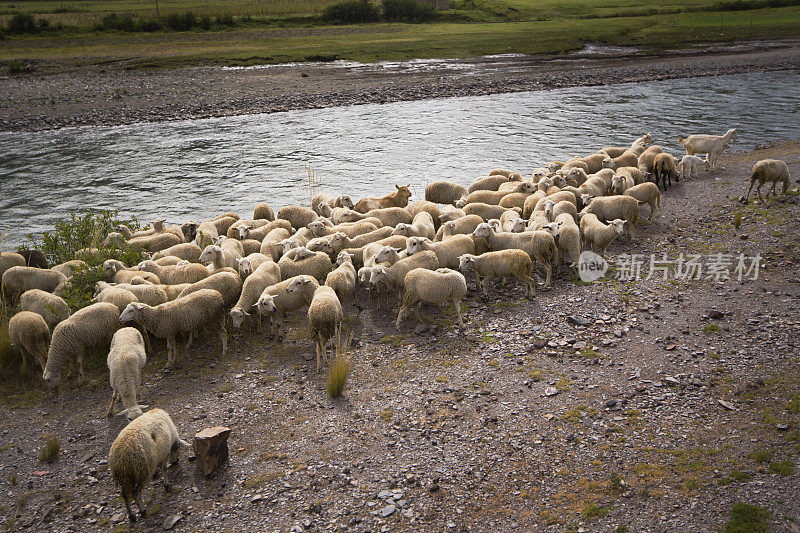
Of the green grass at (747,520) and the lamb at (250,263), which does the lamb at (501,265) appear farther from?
the green grass at (747,520)

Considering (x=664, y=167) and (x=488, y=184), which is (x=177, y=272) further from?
(x=664, y=167)

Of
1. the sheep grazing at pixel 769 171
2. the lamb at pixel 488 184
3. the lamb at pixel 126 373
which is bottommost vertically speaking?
the lamb at pixel 126 373

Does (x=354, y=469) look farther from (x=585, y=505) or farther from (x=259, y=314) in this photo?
(x=259, y=314)

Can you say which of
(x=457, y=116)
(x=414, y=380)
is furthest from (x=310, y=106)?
(x=414, y=380)

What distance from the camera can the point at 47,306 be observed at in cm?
1207

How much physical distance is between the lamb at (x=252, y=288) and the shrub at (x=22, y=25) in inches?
2723

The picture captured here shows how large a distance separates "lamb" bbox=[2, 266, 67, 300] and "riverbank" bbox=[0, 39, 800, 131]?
80.3 ft

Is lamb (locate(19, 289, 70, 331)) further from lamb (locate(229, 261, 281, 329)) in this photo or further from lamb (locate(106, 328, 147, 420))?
lamb (locate(229, 261, 281, 329))

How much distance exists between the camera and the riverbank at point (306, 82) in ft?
123

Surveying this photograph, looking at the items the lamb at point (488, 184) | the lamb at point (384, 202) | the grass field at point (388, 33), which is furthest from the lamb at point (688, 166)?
the grass field at point (388, 33)

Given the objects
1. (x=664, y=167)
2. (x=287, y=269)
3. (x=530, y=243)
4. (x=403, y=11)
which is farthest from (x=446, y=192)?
(x=403, y=11)

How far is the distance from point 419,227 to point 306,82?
105ft

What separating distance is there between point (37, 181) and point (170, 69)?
82.2 ft

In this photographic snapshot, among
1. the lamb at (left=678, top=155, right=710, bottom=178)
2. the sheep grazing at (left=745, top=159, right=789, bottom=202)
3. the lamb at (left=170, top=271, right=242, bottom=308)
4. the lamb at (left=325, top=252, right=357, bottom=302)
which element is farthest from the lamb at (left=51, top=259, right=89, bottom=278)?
the lamb at (left=678, top=155, right=710, bottom=178)
